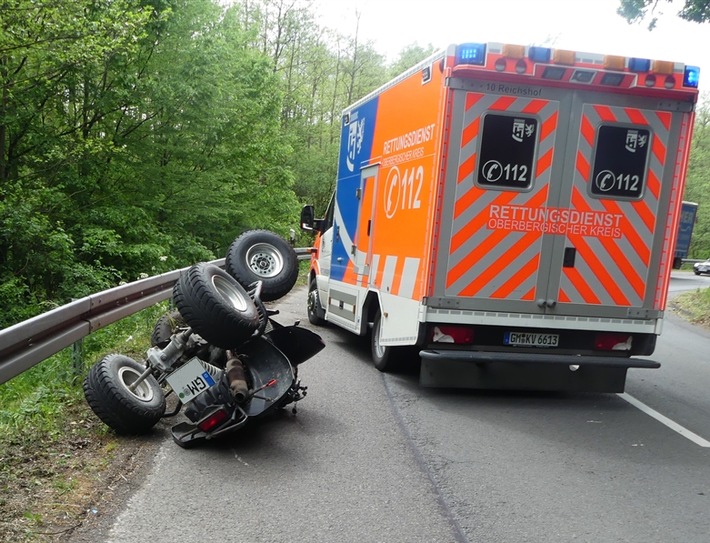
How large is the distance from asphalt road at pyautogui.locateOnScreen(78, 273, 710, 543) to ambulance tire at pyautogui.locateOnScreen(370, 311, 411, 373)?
0.59 m

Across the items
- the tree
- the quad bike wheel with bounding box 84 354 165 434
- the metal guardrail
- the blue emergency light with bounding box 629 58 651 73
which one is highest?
the tree

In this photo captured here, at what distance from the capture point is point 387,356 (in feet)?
24.4

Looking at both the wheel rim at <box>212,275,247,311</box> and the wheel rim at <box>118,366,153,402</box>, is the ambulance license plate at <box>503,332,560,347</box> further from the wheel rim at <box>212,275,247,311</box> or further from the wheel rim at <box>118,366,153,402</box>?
A: the wheel rim at <box>118,366,153,402</box>

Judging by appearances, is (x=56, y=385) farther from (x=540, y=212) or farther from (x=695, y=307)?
(x=695, y=307)

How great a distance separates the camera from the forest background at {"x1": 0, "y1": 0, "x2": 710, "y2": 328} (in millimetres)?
12062

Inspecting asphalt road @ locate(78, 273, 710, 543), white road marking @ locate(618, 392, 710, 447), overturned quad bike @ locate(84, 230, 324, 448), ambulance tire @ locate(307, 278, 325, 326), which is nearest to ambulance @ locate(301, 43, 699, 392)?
white road marking @ locate(618, 392, 710, 447)

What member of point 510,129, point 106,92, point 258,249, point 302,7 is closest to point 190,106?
point 106,92

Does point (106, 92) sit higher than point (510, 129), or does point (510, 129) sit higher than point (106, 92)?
point (106, 92)

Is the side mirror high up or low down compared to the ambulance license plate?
up

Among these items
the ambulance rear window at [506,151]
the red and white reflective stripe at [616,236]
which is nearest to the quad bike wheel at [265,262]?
the ambulance rear window at [506,151]

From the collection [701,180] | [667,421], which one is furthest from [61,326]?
[701,180]

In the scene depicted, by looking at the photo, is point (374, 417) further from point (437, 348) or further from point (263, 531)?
point (263, 531)

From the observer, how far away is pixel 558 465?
4750 mm

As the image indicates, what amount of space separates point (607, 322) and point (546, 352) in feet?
2.12
